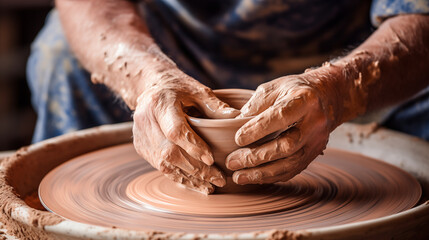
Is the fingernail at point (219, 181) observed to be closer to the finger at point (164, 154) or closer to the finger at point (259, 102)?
the finger at point (164, 154)

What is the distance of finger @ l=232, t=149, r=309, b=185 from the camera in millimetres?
1144

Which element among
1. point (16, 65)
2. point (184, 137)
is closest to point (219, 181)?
point (184, 137)

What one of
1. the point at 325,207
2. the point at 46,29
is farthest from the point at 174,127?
the point at 46,29

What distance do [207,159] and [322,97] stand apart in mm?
352

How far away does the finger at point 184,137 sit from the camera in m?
1.10

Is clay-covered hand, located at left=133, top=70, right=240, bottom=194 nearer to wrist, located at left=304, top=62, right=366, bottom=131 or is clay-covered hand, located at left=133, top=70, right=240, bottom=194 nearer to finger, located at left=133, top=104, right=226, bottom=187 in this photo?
finger, located at left=133, top=104, right=226, bottom=187

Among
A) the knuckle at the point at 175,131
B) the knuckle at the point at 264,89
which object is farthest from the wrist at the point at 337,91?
the knuckle at the point at 175,131

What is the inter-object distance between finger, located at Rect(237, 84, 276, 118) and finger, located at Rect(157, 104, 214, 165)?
0.12m

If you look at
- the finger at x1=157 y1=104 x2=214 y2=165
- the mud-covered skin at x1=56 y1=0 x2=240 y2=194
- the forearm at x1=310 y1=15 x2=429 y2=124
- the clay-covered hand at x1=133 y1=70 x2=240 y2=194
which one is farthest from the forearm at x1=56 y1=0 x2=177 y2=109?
the forearm at x1=310 y1=15 x2=429 y2=124

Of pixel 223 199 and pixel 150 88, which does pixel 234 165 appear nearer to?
pixel 223 199

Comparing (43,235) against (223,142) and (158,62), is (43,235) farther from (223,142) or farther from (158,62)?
(158,62)

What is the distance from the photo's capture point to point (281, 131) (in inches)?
45.5

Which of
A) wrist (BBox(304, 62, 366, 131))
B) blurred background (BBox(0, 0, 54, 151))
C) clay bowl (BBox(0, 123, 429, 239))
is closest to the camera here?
clay bowl (BBox(0, 123, 429, 239))

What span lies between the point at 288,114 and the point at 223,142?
0.16 m
